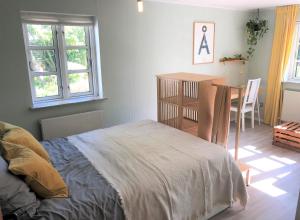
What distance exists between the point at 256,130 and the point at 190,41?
2.05 m

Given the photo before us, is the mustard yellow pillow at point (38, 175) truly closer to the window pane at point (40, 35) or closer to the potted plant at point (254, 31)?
the window pane at point (40, 35)

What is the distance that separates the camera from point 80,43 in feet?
10.4

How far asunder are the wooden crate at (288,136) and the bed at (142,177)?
6.18 ft

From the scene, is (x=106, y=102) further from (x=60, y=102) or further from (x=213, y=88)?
(x=213, y=88)

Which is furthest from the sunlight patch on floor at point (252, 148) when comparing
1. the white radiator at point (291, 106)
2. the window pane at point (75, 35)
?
the window pane at point (75, 35)

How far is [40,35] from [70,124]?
45.4 inches

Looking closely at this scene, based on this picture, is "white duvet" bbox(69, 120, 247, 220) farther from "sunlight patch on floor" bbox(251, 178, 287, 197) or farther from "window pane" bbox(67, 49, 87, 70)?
"window pane" bbox(67, 49, 87, 70)

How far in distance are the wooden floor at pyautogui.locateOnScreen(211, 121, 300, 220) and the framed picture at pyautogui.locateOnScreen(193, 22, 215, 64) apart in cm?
150

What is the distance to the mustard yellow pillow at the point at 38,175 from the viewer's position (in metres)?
1.44

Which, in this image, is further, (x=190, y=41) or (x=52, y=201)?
(x=190, y=41)

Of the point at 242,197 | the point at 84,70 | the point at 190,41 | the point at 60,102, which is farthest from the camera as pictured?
the point at 190,41

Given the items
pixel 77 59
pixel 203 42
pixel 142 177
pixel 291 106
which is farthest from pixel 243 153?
pixel 77 59

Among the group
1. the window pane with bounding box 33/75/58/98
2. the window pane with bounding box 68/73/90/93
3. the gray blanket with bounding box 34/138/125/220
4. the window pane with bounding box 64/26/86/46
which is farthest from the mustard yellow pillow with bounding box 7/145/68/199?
the window pane with bounding box 64/26/86/46

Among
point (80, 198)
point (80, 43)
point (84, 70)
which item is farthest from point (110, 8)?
point (80, 198)
